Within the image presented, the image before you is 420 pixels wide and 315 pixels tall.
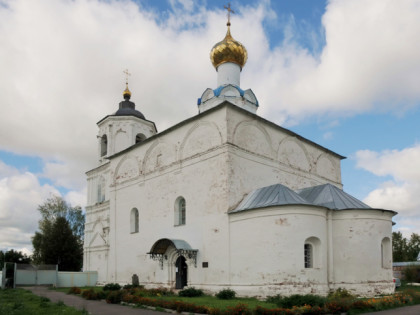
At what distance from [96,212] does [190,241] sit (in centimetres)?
1140

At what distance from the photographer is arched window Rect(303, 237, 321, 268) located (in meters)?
15.2

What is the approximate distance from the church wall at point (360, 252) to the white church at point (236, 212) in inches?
1.5

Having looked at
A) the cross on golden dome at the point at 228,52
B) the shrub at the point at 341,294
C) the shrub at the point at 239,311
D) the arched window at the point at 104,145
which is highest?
the cross on golden dome at the point at 228,52

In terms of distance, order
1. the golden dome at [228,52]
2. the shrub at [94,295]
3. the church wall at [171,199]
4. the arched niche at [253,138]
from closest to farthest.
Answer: the shrub at [94,295]
the church wall at [171,199]
the arched niche at [253,138]
the golden dome at [228,52]

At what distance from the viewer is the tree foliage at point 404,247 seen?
42.2 metres

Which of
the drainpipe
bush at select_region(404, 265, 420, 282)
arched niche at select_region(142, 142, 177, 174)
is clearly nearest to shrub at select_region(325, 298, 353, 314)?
the drainpipe

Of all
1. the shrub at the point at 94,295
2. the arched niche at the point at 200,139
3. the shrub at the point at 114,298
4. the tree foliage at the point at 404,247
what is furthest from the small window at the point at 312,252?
the tree foliage at the point at 404,247

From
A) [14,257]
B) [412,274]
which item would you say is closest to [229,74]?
[412,274]

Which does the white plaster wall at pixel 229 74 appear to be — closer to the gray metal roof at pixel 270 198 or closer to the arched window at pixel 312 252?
the gray metal roof at pixel 270 198

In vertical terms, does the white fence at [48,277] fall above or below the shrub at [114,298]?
below

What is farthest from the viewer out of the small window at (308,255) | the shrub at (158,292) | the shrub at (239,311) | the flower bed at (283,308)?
the shrub at (158,292)

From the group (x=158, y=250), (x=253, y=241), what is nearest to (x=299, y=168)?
(x=253, y=241)

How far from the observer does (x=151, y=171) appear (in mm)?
21125

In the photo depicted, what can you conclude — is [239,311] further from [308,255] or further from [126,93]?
[126,93]
